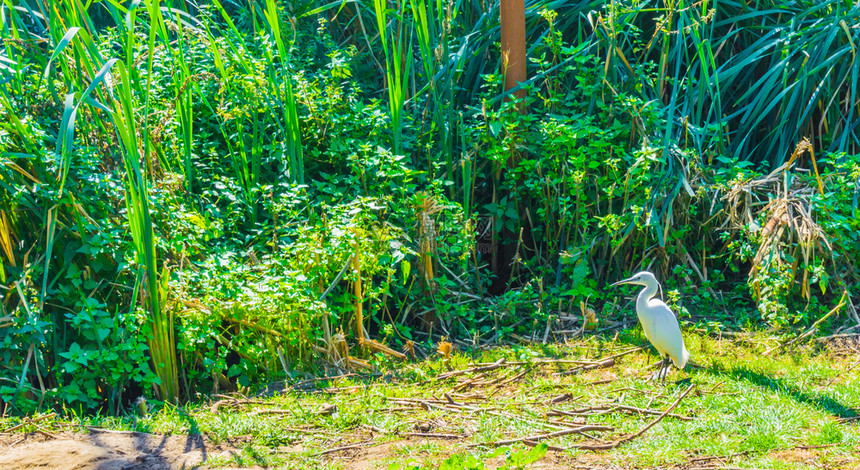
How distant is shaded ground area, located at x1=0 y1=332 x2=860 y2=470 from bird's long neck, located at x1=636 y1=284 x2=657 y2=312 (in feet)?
1.20

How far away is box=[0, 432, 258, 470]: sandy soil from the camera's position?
118 inches

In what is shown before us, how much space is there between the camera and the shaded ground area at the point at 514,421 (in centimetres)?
314

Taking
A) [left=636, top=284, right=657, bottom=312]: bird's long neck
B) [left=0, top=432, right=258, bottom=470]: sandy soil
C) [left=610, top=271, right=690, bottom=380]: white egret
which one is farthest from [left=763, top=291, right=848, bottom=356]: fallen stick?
[left=0, top=432, right=258, bottom=470]: sandy soil

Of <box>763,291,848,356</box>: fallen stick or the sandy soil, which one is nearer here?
the sandy soil

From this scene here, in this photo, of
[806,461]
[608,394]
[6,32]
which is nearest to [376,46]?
[6,32]

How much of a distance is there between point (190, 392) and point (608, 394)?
7.42 ft

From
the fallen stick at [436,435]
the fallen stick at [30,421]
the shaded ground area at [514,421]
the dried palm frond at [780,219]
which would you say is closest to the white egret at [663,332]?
the shaded ground area at [514,421]

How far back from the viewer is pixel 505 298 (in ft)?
17.1

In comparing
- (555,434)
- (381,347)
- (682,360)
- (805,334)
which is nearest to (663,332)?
(682,360)

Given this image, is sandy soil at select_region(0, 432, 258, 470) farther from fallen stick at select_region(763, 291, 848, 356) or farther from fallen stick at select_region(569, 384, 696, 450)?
fallen stick at select_region(763, 291, 848, 356)

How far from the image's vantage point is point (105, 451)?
10.1 ft

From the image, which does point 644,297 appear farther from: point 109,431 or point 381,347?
point 109,431

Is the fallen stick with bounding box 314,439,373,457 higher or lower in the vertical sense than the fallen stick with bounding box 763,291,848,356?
higher

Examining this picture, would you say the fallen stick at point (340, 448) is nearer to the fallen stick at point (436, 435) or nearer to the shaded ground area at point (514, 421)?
the shaded ground area at point (514, 421)
